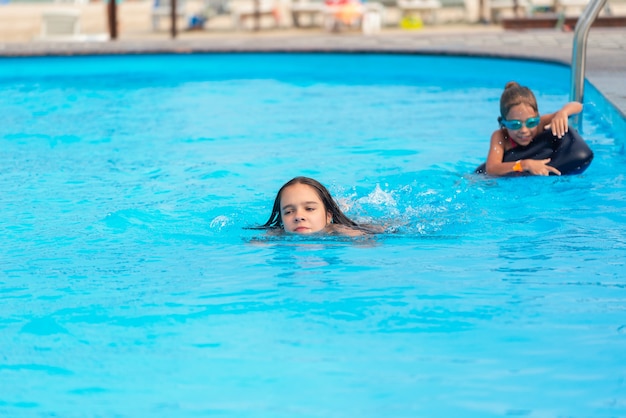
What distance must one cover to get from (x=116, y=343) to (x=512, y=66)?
7.99m

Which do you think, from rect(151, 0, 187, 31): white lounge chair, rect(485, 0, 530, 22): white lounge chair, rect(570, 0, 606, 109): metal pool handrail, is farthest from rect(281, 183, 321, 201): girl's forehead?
rect(151, 0, 187, 31): white lounge chair

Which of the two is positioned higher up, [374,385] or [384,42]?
[384,42]

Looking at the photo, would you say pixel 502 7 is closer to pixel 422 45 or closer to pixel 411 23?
pixel 411 23

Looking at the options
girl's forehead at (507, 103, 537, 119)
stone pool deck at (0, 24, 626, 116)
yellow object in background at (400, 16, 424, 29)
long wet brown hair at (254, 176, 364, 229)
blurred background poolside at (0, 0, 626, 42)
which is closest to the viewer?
long wet brown hair at (254, 176, 364, 229)

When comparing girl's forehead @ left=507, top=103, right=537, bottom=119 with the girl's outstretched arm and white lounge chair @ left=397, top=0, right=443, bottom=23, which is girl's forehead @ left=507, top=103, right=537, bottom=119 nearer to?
the girl's outstretched arm

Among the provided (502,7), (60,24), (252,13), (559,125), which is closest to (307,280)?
(559,125)

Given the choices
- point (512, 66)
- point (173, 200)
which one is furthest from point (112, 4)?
point (173, 200)

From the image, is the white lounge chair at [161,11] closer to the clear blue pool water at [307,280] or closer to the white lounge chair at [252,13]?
the white lounge chair at [252,13]

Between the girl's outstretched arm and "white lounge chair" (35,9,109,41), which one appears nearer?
the girl's outstretched arm

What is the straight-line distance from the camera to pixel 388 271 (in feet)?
13.4

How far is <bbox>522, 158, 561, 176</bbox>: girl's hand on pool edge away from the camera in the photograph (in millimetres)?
5922

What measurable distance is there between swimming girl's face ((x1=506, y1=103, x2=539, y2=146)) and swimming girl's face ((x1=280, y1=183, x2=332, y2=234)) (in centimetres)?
186

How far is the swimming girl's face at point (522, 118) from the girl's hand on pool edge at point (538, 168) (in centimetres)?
16

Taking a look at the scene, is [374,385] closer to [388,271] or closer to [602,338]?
[602,338]
